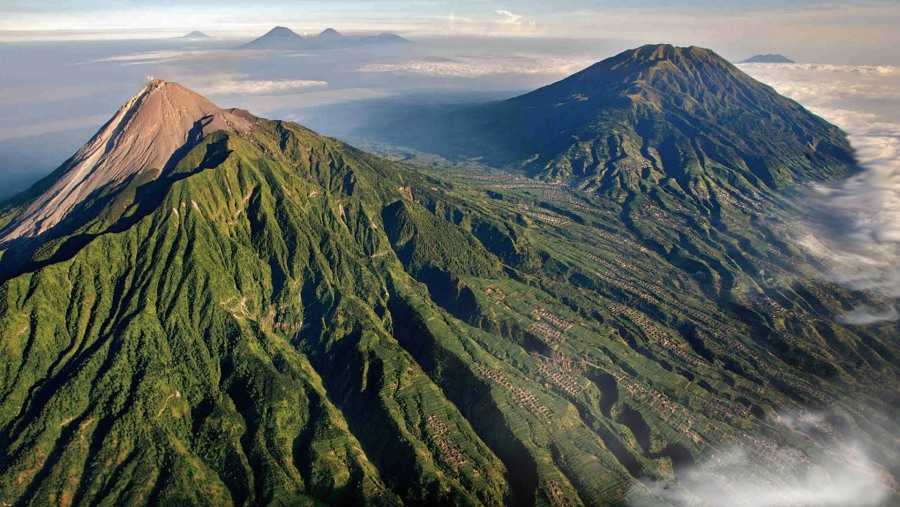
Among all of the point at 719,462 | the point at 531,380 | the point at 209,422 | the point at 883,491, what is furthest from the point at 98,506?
the point at 883,491

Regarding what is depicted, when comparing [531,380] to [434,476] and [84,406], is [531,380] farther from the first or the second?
[84,406]

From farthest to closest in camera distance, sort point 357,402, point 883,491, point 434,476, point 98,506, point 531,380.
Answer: point 531,380, point 357,402, point 883,491, point 434,476, point 98,506

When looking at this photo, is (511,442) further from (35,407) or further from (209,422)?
(35,407)

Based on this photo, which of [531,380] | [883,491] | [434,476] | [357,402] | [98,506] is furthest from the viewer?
[531,380]

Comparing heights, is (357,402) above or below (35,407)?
below

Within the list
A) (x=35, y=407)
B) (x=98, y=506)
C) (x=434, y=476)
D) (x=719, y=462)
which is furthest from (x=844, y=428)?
(x=35, y=407)

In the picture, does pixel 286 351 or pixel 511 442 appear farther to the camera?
pixel 286 351

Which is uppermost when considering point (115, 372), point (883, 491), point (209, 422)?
point (115, 372)

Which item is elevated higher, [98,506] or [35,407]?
[35,407]

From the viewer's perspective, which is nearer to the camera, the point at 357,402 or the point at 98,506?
the point at 98,506
